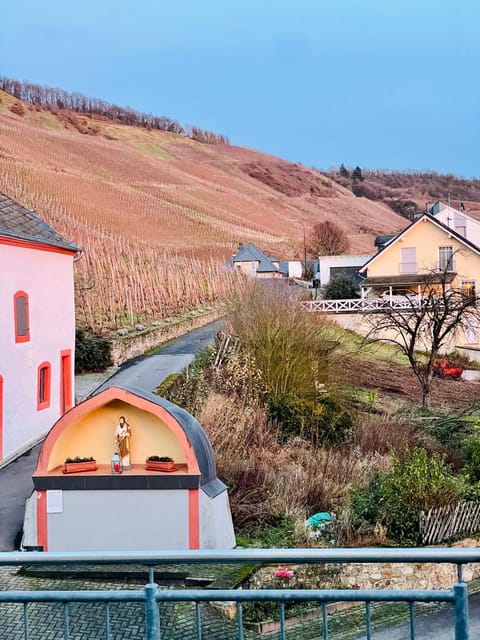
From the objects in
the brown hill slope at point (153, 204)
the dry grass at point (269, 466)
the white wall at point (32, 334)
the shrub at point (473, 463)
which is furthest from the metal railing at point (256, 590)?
the brown hill slope at point (153, 204)

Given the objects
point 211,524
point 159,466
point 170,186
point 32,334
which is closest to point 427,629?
point 211,524

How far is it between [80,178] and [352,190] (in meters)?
87.0

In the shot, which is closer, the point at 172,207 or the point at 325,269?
the point at 325,269

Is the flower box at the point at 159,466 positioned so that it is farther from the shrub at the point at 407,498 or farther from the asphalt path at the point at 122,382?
the shrub at the point at 407,498

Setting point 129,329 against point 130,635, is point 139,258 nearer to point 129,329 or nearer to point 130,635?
point 129,329

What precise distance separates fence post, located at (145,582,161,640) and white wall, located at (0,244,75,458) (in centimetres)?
1649

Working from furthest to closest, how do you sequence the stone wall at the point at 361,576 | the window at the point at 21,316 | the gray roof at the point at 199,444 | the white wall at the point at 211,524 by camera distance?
the window at the point at 21,316 → the gray roof at the point at 199,444 → the white wall at the point at 211,524 → the stone wall at the point at 361,576

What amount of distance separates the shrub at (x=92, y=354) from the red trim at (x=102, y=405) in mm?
14798

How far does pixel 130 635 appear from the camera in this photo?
8.64 m

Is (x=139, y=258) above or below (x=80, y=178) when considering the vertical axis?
below

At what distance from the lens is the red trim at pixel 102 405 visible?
1209 centimetres

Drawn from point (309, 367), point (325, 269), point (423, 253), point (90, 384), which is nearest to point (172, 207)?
point (325, 269)

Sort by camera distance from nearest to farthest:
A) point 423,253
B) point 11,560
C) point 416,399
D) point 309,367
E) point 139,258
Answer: point 11,560
point 309,367
point 416,399
point 139,258
point 423,253


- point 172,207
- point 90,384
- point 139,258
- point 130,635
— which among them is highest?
point 172,207
